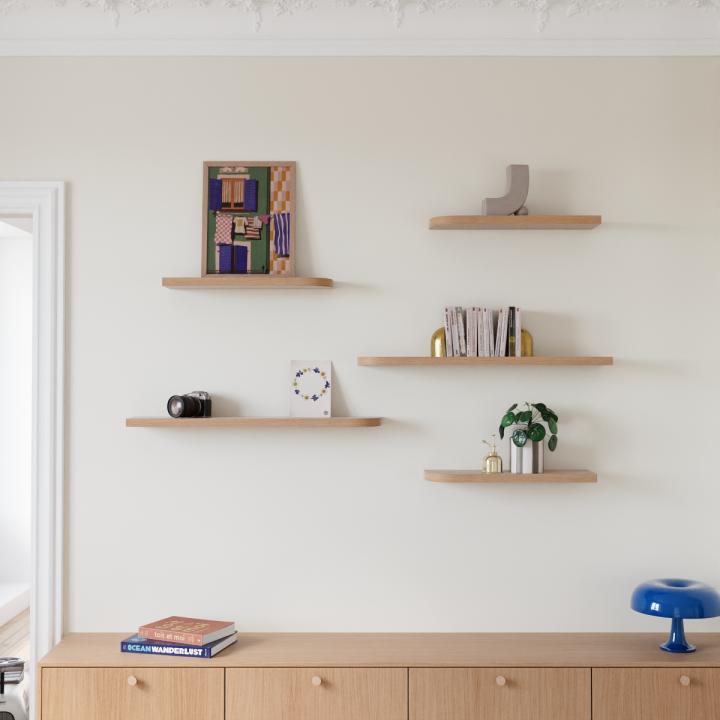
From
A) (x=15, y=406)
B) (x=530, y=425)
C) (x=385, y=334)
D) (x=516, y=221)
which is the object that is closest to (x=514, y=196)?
(x=516, y=221)

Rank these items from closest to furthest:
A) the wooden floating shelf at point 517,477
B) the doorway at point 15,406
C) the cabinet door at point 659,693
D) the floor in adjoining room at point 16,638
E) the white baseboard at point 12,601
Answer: the cabinet door at point 659,693 → the wooden floating shelf at point 517,477 → the floor in adjoining room at point 16,638 → the white baseboard at point 12,601 → the doorway at point 15,406

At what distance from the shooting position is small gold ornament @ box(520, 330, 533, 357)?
2600 millimetres

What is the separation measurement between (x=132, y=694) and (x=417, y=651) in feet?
2.80

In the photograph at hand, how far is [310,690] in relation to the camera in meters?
2.36

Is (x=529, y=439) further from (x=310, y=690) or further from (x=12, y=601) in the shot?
(x=12, y=601)

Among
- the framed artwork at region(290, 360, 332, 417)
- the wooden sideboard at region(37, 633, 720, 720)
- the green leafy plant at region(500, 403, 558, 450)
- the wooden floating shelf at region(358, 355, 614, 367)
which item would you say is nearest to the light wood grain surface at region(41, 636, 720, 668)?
the wooden sideboard at region(37, 633, 720, 720)

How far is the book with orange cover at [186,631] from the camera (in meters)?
2.40

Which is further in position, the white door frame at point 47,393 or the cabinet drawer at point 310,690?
the white door frame at point 47,393

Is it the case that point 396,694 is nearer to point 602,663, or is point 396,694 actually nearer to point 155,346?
point 602,663

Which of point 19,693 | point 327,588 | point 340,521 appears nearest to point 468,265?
point 340,521

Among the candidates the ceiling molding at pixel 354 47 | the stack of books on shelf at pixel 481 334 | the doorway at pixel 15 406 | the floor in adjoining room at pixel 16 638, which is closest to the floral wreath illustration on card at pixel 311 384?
the stack of books on shelf at pixel 481 334

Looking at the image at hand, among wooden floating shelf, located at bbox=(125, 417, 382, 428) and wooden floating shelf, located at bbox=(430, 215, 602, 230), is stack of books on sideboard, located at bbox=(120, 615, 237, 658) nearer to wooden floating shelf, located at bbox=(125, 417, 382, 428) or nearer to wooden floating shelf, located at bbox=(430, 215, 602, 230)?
wooden floating shelf, located at bbox=(125, 417, 382, 428)

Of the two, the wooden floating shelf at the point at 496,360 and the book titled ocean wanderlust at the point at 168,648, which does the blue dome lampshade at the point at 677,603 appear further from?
the book titled ocean wanderlust at the point at 168,648

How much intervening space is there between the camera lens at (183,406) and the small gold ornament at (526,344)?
1.06 meters
